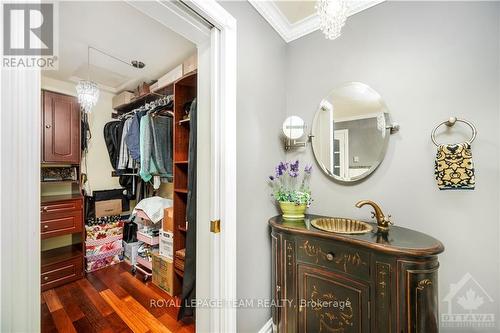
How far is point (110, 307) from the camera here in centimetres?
179

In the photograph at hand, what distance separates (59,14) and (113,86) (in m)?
1.35

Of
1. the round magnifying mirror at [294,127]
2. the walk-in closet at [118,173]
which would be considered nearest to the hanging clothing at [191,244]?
the walk-in closet at [118,173]

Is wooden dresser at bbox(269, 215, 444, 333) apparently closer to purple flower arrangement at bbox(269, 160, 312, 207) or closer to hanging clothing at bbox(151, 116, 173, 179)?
purple flower arrangement at bbox(269, 160, 312, 207)

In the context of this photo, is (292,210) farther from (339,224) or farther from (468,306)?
(468,306)

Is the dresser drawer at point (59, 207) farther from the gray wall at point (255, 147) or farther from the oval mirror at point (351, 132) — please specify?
the oval mirror at point (351, 132)

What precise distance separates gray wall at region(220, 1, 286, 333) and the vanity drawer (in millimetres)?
325

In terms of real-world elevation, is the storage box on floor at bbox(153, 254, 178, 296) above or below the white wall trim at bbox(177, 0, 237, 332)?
below

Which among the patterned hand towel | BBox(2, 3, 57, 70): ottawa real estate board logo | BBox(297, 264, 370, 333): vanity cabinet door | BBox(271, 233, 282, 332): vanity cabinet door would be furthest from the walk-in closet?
the patterned hand towel

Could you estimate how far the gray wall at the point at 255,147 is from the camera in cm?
123

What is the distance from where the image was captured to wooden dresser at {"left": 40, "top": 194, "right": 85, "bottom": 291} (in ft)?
6.66

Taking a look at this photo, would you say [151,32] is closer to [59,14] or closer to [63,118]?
[59,14]

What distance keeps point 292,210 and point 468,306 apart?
1.07m

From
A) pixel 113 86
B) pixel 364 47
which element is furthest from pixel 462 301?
pixel 113 86

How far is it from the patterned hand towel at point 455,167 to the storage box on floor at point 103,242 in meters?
3.17
